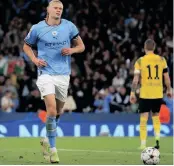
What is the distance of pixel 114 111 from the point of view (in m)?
22.6

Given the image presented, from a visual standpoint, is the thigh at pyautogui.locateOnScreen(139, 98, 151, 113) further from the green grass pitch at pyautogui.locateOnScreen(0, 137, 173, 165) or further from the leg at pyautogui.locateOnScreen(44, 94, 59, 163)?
the leg at pyautogui.locateOnScreen(44, 94, 59, 163)

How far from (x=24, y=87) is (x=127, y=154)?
35.6 ft

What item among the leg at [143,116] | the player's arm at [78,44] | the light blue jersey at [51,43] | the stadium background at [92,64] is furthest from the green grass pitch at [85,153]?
the stadium background at [92,64]

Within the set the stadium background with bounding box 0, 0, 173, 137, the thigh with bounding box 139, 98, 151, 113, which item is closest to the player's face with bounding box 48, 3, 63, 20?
the thigh with bounding box 139, 98, 151, 113

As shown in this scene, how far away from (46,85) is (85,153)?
8.91 feet

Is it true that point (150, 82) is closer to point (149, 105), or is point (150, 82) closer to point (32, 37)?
point (149, 105)

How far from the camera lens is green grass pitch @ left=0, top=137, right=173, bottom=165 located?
10772mm

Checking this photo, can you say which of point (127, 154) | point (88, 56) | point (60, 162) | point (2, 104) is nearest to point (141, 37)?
point (88, 56)

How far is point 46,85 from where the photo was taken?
10.6m

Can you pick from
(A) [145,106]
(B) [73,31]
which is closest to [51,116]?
(B) [73,31]

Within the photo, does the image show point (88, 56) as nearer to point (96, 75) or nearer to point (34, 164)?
point (96, 75)

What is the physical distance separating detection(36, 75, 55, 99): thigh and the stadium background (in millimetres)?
9645

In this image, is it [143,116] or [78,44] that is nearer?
[78,44]

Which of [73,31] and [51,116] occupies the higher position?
[73,31]
